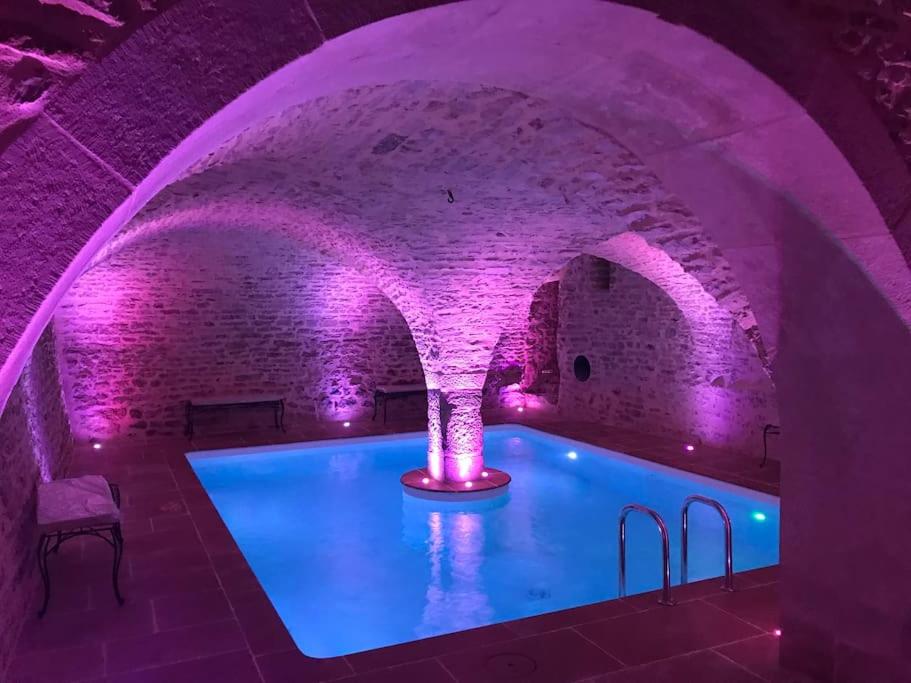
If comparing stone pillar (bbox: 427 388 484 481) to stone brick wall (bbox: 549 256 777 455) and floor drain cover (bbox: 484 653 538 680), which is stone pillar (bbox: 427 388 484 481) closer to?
stone brick wall (bbox: 549 256 777 455)

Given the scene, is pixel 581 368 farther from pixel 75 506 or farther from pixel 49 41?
pixel 49 41

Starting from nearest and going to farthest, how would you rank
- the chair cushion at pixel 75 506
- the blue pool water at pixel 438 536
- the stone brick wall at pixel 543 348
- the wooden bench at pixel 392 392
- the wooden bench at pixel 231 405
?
the chair cushion at pixel 75 506
the blue pool water at pixel 438 536
the wooden bench at pixel 231 405
the wooden bench at pixel 392 392
the stone brick wall at pixel 543 348

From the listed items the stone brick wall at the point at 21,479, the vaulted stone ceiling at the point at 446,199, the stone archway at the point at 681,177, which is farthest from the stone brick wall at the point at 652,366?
the stone brick wall at the point at 21,479

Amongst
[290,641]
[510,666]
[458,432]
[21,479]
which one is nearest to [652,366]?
[458,432]

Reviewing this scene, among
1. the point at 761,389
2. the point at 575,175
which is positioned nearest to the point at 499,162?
the point at 575,175

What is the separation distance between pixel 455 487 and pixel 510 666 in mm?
4906

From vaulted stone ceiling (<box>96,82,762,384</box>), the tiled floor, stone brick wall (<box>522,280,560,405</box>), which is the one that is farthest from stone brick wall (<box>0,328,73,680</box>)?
stone brick wall (<box>522,280,560,405</box>)

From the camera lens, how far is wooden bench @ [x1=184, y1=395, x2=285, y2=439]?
424 inches

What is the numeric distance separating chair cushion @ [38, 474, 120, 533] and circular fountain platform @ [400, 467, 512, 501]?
3865mm

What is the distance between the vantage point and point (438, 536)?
728 centimetres

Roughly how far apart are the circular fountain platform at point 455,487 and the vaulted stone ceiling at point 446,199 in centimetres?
138

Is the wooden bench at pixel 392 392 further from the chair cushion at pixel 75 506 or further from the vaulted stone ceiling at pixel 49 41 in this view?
the vaulted stone ceiling at pixel 49 41

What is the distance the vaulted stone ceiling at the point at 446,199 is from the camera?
4207mm

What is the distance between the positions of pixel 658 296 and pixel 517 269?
12.6 ft
